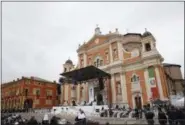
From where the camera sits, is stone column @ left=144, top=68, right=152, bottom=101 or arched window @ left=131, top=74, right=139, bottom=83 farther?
arched window @ left=131, top=74, right=139, bottom=83

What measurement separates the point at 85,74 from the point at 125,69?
20.7ft

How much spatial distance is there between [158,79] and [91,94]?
10.9 metres

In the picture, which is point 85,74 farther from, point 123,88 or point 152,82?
point 152,82

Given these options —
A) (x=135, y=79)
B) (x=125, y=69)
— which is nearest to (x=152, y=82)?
(x=135, y=79)

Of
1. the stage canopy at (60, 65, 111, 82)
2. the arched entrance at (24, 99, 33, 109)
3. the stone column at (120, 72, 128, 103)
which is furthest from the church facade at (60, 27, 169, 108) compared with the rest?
the arched entrance at (24, 99, 33, 109)

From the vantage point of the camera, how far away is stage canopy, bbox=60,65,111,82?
23.3 meters

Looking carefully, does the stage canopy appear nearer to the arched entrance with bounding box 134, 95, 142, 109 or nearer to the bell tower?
the arched entrance with bounding box 134, 95, 142, 109

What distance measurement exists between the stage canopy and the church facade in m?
2.67

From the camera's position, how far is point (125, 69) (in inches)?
1029

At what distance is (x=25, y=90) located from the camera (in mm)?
39500

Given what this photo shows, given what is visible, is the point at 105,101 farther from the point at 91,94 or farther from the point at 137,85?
the point at 137,85


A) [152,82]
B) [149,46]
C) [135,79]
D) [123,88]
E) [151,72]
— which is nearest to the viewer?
[152,82]

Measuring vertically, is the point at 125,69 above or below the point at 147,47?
below

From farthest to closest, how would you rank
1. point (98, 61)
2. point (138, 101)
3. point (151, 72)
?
point (98, 61) → point (138, 101) → point (151, 72)
